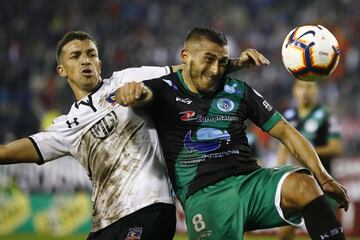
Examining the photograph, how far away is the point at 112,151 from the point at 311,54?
1.48 m

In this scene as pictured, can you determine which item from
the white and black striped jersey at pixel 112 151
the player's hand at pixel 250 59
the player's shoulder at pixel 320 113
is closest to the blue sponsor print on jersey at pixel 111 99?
the white and black striped jersey at pixel 112 151

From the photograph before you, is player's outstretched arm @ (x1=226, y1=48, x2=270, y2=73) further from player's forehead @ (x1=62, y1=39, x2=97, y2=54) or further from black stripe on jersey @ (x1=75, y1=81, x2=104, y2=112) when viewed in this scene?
player's forehead @ (x1=62, y1=39, x2=97, y2=54)

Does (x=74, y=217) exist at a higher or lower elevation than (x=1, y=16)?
lower

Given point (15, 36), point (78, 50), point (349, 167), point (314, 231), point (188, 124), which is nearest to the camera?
point (314, 231)

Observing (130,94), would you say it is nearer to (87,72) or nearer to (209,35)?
(209,35)

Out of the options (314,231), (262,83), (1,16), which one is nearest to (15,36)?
(1,16)

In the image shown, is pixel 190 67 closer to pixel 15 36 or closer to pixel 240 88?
pixel 240 88

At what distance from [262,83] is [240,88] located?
11.7 meters

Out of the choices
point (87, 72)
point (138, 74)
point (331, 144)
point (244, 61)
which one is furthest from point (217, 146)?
point (331, 144)

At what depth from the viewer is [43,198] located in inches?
502

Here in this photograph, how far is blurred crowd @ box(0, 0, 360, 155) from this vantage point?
15.6 metres

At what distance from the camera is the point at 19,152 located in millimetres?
4953

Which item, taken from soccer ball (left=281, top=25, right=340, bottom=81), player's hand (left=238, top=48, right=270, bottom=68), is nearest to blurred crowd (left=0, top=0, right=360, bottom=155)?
soccer ball (left=281, top=25, right=340, bottom=81)

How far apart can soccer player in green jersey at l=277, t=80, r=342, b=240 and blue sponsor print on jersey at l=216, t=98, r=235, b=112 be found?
3244 millimetres
